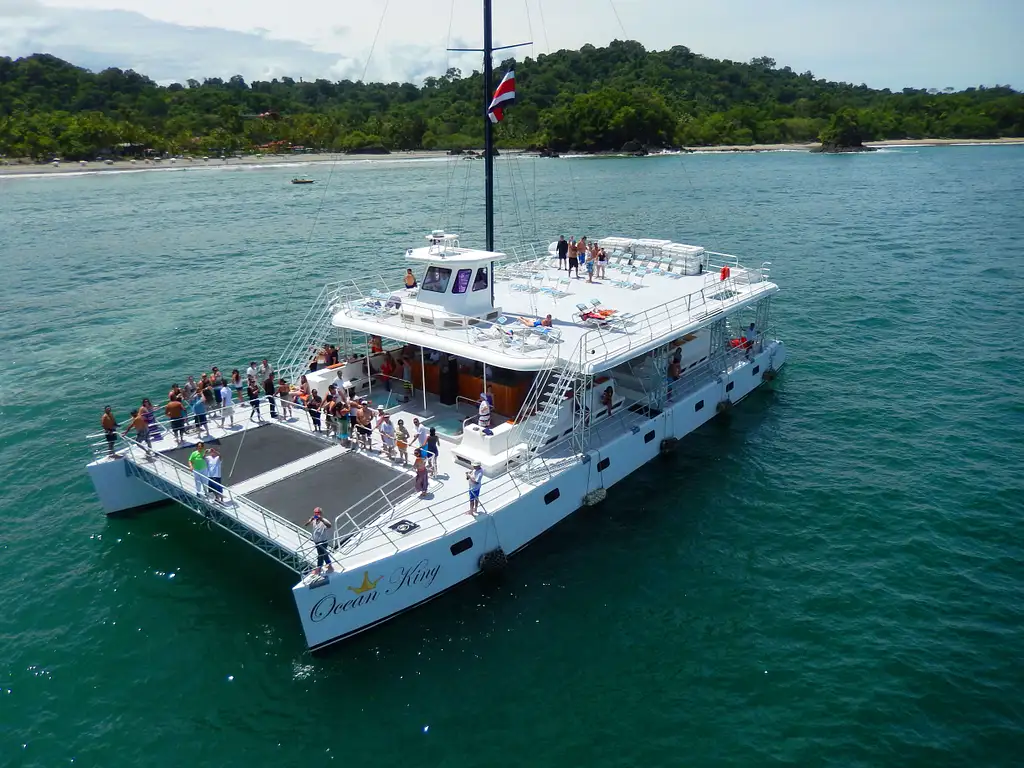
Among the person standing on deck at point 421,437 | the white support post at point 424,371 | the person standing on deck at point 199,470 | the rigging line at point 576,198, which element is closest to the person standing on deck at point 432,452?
the person standing on deck at point 421,437

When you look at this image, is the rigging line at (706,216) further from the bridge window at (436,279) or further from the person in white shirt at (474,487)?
the person in white shirt at (474,487)

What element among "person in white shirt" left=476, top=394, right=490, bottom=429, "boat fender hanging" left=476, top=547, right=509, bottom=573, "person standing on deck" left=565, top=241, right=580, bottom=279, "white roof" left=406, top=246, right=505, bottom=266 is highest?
"white roof" left=406, top=246, right=505, bottom=266

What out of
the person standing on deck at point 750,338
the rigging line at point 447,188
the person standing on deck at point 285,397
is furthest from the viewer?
the rigging line at point 447,188

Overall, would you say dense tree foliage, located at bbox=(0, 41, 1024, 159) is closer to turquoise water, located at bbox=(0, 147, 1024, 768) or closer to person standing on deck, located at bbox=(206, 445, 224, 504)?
turquoise water, located at bbox=(0, 147, 1024, 768)

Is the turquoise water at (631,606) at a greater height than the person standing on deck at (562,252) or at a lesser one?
lesser

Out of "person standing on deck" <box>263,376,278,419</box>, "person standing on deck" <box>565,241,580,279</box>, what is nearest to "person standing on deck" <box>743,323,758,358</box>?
"person standing on deck" <box>565,241,580,279</box>

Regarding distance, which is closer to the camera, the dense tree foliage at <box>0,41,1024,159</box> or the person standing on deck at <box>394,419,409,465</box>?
the person standing on deck at <box>394,419,409,465</box>
